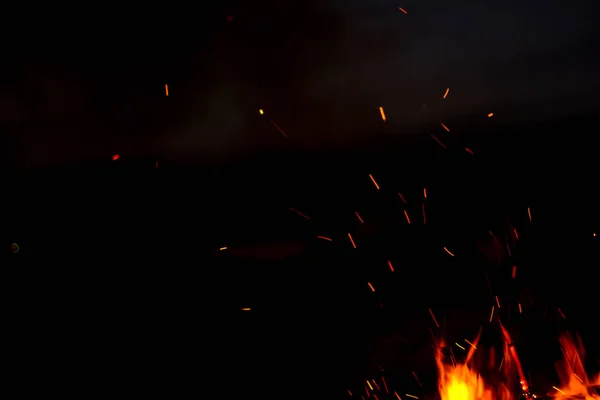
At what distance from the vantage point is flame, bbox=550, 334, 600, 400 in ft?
11.4

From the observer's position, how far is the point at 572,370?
3602 mm

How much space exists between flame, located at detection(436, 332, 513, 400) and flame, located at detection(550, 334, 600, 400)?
0.37 m

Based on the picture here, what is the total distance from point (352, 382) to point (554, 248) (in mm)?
2227

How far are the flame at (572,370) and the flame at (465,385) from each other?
0.37 meters

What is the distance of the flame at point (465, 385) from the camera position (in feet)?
11.5

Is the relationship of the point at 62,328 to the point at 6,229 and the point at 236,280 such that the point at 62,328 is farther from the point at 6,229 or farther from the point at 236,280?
the point at 236,280

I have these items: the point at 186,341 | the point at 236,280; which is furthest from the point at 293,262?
the point at 186,341

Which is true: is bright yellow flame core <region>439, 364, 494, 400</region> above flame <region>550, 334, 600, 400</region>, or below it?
below

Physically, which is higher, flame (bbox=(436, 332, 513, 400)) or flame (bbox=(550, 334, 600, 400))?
flame (bbox=(550, 334, 600, 400))

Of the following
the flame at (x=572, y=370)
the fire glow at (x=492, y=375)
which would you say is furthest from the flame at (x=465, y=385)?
the flame at (x=572, y=370)

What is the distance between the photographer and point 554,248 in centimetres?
467

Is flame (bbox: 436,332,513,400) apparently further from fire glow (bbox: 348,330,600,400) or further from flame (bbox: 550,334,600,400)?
flame (bbox: 550,334,600,400)

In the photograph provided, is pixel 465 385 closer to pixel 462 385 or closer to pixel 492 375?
pixel 462 385

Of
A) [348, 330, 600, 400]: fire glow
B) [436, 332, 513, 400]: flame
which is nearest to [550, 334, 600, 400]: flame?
[348, 330, 600, 400]: fire glow
